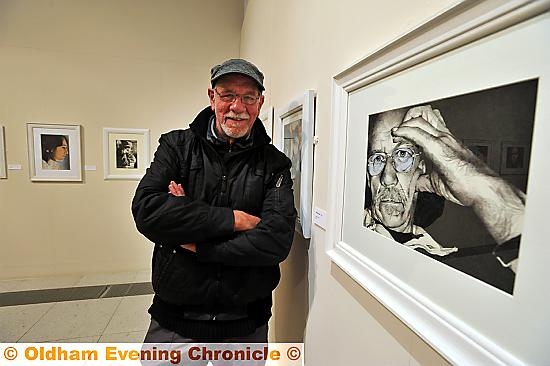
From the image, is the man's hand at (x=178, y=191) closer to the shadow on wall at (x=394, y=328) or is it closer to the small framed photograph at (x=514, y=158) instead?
the shadow on wall at (x=394, y=328)

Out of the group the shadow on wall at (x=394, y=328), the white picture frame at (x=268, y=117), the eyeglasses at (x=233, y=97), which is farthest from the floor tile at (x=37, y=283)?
the shadow on wall at (x=394, y=328)

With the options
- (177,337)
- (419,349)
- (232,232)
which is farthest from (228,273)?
(419,349)

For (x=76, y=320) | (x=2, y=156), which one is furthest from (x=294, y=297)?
(x=2, y=156)

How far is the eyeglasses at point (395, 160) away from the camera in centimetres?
A: 71

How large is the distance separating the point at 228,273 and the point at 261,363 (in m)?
0.54

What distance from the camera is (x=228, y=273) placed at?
1.32 m

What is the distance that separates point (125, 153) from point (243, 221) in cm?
297

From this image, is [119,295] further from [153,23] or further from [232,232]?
[153,23]

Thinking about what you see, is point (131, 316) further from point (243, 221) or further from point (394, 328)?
point (394, 328)

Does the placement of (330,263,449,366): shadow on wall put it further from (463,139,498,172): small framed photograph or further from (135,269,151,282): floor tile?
(135,269,151,282): floor tile

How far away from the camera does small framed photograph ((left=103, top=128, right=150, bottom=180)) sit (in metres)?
3.61

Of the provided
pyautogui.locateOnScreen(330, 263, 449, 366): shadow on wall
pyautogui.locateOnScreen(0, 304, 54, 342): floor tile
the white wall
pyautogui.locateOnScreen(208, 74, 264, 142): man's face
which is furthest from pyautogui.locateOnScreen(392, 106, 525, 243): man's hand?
pyautogui.locateOnScreen(0, 304, 54, 342): floor tile

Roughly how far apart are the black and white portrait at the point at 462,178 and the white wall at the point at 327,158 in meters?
0.21

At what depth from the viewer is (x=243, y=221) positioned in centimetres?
128
